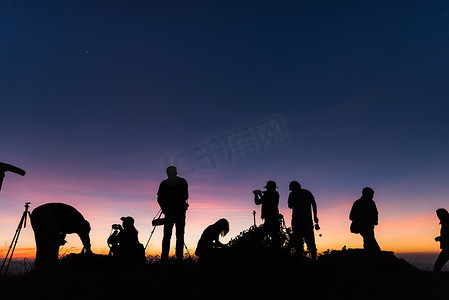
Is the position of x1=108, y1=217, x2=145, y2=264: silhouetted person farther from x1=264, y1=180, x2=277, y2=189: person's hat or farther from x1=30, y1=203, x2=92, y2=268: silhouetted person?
x1=264, y1=180, x2=277, y2=189: person's hat

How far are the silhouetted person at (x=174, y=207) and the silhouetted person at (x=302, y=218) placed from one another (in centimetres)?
316

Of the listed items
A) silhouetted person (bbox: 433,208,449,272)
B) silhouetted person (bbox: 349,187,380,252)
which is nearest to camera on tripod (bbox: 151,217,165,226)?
silhouetted person (bbox: 349,187,380,252)

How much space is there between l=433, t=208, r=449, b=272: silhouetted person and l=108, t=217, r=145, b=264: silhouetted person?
28.2 feet

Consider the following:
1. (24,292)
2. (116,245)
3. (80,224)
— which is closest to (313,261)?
(116,245)

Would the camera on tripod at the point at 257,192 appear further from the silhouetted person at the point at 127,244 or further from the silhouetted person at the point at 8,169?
the silhouetted person at the point at 8,169

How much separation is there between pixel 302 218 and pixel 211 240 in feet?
8.85

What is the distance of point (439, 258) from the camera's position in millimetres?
10188

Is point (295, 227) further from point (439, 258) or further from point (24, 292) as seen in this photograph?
point (24, 292)

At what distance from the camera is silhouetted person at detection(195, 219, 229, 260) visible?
9.30 meters

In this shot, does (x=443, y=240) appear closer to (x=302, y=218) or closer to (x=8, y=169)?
(x=302, y=218)

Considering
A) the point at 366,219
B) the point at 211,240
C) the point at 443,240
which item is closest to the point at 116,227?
the point at 211,240

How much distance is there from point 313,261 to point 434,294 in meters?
3.34

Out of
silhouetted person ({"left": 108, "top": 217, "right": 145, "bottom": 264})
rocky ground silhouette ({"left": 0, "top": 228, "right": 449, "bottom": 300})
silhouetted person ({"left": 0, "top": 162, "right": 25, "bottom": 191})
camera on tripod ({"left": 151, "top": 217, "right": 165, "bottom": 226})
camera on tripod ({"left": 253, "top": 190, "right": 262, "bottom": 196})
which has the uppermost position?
camera on tripod ({"left": 253, "top": 190, "right": 262, "bottom": 196})

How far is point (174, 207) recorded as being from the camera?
913cm
